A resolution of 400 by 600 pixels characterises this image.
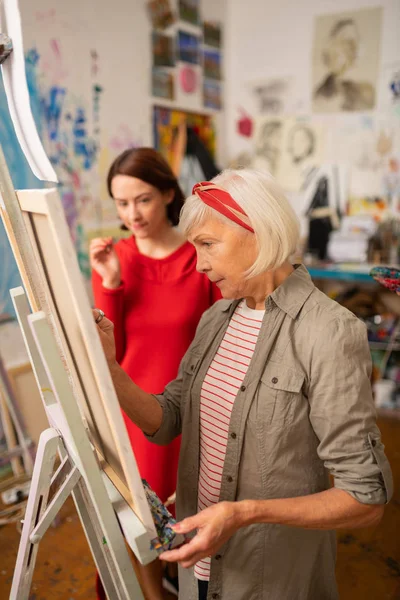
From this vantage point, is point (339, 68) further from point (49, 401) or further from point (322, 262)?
point (49, 401)

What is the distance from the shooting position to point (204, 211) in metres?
1.00

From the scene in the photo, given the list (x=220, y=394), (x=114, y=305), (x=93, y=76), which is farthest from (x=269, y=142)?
(x=220, y=394)

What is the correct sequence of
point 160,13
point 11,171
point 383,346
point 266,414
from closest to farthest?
point 266,414
point 11,171
point 160,13
point 383,346

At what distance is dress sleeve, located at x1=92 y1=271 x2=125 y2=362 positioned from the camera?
61.3 inches

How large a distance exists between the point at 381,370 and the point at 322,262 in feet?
3.02

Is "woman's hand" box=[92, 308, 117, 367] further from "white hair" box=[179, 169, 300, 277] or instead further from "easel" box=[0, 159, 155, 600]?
"white hair" box=[179, 169, 300, 277]

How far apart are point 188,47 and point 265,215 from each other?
10.4 ft

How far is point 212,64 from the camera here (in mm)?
3910

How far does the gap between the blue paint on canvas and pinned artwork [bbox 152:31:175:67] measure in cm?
112

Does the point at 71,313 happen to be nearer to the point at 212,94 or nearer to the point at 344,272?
the point at 344,272

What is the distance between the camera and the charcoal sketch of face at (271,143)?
400cm

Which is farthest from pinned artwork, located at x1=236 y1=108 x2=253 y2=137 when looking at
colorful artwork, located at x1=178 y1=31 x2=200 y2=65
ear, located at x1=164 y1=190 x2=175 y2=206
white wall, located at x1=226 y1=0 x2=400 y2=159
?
ear, located at x1=164 y1=190 x2=175 y2=206

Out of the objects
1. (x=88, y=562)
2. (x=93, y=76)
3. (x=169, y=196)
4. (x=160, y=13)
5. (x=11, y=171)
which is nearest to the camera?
(x=169, y=196)

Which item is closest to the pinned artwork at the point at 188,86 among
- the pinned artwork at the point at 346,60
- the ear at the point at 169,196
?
the pinned artwork at the point at 346,60
